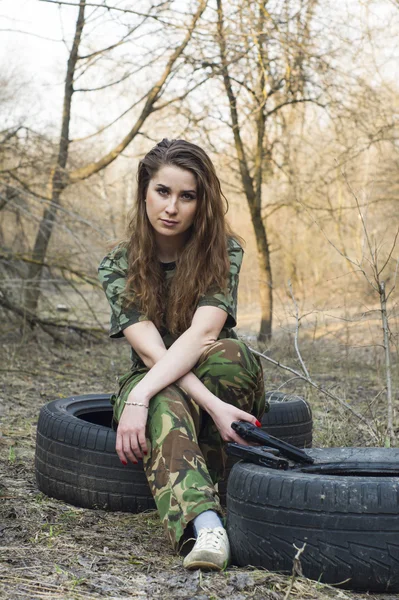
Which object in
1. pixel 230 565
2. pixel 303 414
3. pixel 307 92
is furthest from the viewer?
pixel 307 92

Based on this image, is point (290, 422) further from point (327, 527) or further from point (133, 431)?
point (327, 527)

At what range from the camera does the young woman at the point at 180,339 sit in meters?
2.45

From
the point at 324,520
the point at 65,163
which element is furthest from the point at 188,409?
the point at 65,163

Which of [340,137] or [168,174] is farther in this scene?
[340,137]

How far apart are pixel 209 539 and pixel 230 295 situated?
1101mm

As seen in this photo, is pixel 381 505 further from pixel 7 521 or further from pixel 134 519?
pixel 7 521

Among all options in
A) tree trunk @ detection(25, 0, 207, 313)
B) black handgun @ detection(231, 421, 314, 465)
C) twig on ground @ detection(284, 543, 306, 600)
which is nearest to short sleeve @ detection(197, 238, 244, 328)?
black handgun @ detection(231, 421, 314, 465)

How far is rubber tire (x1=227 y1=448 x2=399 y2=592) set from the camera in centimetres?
208

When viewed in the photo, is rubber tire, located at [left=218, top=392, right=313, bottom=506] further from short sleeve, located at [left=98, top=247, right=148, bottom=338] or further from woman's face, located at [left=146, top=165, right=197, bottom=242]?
woman's face, located at [left=146, top=165, right=197, bottom=242]

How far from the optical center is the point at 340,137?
9844mm

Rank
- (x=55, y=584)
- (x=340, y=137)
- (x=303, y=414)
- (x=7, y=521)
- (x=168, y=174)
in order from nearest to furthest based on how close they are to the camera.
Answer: (x=55, y=584) < (x=7, y=521) < (x=168, y=174) < (x=303, y=414) < (x=340, y=137)

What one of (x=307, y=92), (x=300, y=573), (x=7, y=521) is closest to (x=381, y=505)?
(x=300, y=573)

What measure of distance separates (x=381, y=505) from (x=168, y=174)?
1.57 metres

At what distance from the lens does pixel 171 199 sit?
2986 mm
